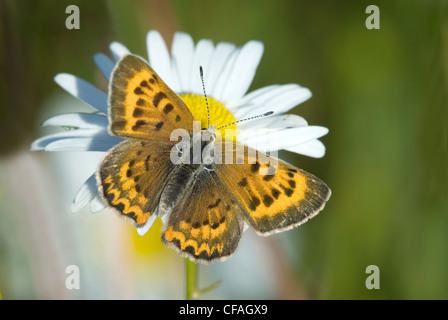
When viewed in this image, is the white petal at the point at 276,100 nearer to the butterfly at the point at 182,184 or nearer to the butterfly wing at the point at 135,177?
the butterfly at the point at 182,184

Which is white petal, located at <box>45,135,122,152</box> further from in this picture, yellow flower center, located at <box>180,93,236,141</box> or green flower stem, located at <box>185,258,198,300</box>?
green flower stem, located at <box>185,258,198,300</box>

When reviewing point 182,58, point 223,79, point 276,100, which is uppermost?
point 182,58

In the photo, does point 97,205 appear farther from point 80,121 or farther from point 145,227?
point 80,121

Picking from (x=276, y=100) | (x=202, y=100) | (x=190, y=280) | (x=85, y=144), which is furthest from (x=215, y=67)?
(x=190, y=280)

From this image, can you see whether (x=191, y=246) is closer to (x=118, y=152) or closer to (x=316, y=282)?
(x=118, y=152)

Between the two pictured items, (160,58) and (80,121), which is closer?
(80,121)

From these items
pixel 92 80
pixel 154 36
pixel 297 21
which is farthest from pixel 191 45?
pixel 297 21

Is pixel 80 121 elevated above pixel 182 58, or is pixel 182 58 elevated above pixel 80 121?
pixel 182 58
